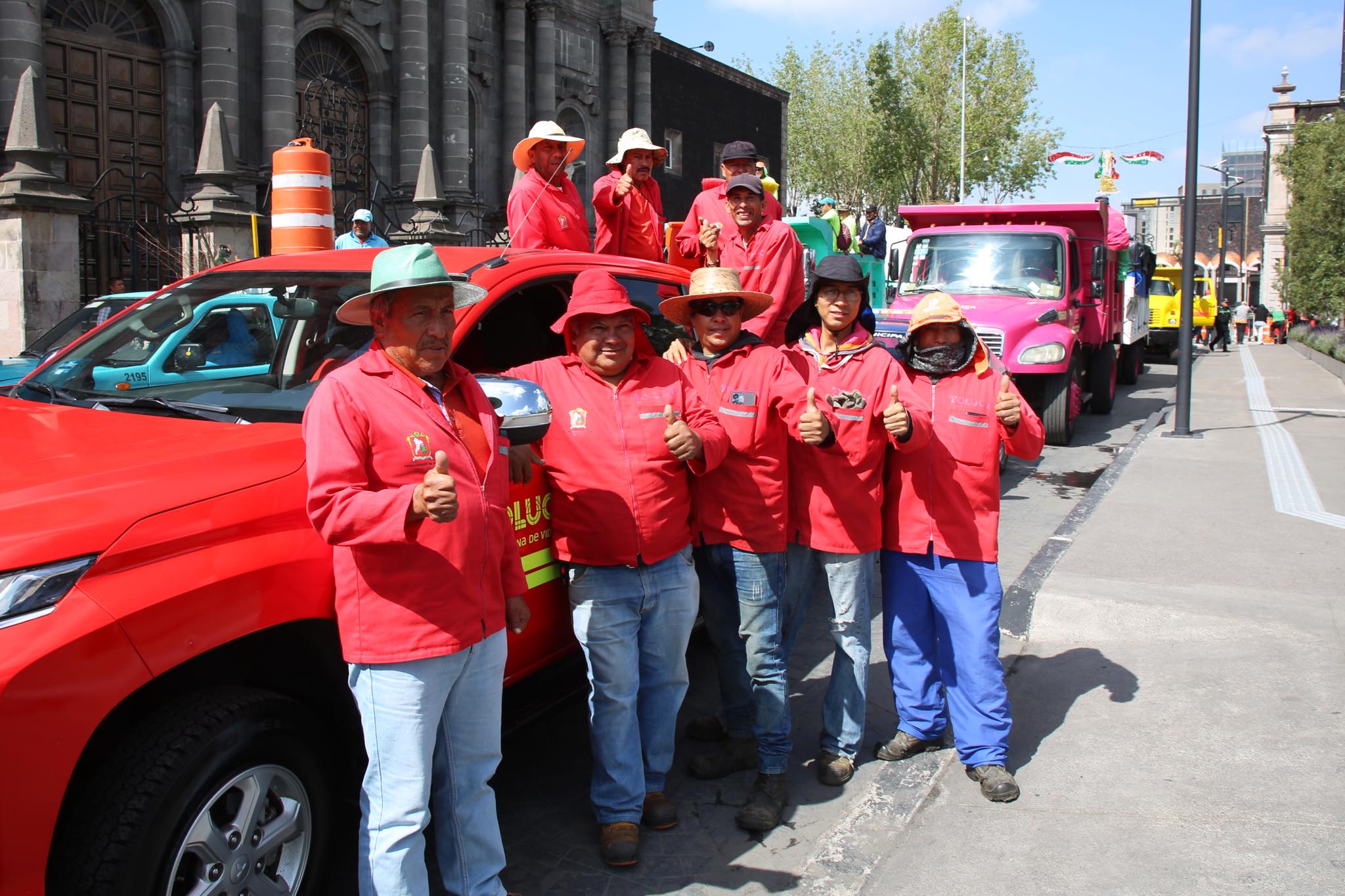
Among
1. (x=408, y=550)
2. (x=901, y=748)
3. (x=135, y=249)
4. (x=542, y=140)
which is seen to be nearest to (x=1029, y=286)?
(x=542, y=140)

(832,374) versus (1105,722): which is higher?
(832,374)

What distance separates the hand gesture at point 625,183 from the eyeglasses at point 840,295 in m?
2.68

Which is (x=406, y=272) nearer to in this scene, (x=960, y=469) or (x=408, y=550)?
(x=408, y=550)

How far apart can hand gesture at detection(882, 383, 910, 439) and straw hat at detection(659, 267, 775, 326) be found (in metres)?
0.59

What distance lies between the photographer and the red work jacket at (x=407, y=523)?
2.58m

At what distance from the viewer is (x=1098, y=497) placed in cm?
920

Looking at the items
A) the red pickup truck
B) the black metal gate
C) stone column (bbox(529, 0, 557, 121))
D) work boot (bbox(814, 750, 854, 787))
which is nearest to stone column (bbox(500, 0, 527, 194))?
stone column (bbox(529, 0, 557, 121))

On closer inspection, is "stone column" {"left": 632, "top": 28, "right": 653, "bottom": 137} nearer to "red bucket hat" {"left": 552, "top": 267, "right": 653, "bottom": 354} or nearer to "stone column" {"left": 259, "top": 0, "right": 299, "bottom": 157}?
"stone column" {"left": 259, "top": 0, "right": 299, "bottom": 157}

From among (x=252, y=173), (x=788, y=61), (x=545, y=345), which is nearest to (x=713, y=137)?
(x=788, y=61)

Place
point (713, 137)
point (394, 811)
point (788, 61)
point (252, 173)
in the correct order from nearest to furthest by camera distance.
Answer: point (394, 811)
point (252, 173)
point (713, 137)
point (788, 61)

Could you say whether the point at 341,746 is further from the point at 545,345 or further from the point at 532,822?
the point at 545,345

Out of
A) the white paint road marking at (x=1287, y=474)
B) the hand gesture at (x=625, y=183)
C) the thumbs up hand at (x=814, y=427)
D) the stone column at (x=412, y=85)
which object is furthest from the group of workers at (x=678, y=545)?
the stone column at (x=412, y=85)

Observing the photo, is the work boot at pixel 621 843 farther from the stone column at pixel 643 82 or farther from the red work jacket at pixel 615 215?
the stone column at pixel 643 82

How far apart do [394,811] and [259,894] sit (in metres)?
0.45
